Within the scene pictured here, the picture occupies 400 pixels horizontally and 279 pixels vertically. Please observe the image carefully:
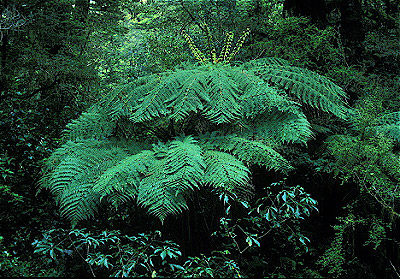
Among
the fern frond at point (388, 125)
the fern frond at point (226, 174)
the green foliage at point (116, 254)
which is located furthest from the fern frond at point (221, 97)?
the fern frond at point (388, 125)

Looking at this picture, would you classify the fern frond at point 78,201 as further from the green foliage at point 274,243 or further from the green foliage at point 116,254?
the green foliage at point 274,243

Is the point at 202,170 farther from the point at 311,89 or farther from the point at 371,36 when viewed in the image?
the point at 371,36

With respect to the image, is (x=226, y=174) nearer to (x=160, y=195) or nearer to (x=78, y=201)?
(x=160, y=195)

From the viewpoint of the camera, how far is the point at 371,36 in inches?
153

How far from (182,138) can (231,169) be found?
621mm

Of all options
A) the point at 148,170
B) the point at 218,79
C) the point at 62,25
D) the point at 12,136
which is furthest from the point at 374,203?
the point at 62,25

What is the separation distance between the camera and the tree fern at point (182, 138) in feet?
6.52

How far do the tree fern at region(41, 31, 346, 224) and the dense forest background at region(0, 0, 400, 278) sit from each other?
0.03 m

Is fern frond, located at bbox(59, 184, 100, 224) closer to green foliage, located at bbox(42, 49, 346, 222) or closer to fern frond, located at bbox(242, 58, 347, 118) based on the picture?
green foliage, located at bbox(42, 49, 346, 222)

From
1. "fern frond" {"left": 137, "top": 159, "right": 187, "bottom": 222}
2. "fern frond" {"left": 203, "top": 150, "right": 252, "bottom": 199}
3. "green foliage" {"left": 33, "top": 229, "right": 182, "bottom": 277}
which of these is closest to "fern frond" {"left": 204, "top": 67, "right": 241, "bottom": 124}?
"fern frond" {"left": 203, "top": 150, "right": 252, "bottom": 199}

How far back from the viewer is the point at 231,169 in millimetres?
2020

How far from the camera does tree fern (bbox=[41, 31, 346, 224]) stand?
1988 mm

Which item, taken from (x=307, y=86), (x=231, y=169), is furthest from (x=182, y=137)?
(x=307, y=86)

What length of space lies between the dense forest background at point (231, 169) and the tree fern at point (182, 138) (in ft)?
0.10
